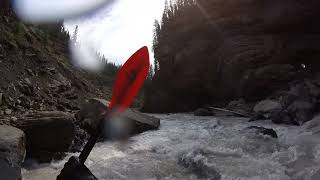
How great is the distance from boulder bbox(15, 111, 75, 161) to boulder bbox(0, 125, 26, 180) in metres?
1.02

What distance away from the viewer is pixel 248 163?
5059mm

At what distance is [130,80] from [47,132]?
3.23m

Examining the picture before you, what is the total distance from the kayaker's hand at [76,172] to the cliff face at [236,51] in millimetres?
12153

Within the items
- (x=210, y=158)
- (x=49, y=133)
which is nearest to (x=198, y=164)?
(x=210, y=158)

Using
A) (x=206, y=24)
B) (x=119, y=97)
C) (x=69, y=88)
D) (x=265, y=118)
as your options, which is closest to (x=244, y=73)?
(x=206, y=24)

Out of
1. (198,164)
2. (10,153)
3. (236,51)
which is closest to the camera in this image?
(10,153)

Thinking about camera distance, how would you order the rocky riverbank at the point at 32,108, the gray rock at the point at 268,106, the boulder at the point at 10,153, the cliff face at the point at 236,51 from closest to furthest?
the boulder at the point at 10,153 → the rocky riverbank at the point at 32,108 → the gray rock at the point at 268,106 → the cliff face at the point at 236,51

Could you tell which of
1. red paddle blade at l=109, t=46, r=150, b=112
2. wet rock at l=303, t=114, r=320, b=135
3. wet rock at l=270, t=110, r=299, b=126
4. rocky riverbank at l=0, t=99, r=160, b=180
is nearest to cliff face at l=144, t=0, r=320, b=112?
wet rock at l=270, t=110, r=299, b=126

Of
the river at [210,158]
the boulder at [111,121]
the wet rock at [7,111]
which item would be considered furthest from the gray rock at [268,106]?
the wet rock at [7,111]

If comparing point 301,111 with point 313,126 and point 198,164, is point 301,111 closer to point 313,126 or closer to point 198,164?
point 313,126

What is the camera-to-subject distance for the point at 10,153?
12.9 feet

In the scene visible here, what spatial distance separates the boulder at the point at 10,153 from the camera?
373cm

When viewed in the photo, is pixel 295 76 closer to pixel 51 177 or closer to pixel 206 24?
pixel 206 24

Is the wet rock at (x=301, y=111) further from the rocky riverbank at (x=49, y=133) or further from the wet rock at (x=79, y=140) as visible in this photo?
the wet rock at (x=79, y=140)
